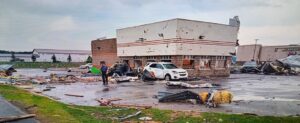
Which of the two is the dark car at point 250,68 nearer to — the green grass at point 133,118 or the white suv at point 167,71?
the white suv at point 167,71

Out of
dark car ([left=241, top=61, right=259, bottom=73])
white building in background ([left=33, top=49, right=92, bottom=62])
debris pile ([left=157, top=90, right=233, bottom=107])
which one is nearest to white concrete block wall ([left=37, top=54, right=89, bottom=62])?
white building in background ([left=33, top=49, right=92, bottom=62])

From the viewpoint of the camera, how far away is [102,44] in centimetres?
4506

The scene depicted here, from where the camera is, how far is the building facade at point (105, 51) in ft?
139

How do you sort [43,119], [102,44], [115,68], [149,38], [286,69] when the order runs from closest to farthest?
[43,119] < [115,68] < [149,38] < [286,69] < [102,44]

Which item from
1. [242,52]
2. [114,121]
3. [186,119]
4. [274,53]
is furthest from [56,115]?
[242,52]

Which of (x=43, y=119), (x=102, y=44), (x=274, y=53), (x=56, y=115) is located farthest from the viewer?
(x=274, y=53)

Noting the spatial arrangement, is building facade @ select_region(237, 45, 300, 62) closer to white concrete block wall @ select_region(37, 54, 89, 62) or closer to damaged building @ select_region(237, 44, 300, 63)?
damaged building @ select_region(237, 44, 300, 63)

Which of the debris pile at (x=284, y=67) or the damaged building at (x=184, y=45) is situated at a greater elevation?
the damaged building at (x=184, y=45)

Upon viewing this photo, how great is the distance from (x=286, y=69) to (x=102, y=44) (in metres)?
29.6

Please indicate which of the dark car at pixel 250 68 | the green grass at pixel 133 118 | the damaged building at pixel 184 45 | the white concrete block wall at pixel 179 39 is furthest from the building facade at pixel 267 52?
the green grass at pixel 133 118

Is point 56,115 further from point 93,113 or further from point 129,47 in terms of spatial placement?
point 129,47

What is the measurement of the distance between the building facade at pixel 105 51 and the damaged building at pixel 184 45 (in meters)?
4.59

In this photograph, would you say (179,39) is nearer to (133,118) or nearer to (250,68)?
(250,68)

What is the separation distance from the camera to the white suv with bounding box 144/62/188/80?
79.8ft
